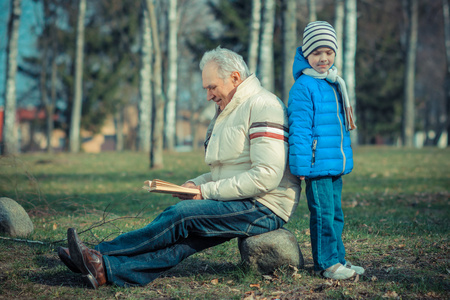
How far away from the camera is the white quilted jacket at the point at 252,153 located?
140 inches

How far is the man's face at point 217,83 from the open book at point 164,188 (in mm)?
795

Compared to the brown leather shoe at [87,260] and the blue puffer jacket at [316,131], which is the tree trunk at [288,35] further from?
the brown leather shoe at [87,260]

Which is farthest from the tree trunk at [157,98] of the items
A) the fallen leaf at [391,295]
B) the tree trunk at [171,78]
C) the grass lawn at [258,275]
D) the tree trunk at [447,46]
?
the tree trunk at [447,46]

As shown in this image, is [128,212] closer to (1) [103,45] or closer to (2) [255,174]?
(2) [255,174]

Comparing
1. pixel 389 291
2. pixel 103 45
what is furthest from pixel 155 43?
pixel 103 45

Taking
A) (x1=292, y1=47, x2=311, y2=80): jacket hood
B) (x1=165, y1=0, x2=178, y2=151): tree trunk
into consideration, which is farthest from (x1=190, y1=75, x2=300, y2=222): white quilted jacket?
(x1=165, y1=0, x2=178, y2=151): tree trunk

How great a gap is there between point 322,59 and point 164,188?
160cm

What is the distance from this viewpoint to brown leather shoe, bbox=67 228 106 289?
3.46m

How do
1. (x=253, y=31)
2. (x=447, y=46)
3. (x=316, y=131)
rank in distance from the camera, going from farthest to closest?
1. (x=447, y=46)
2. (x=253, y=31)
3. (x=316, y=131)

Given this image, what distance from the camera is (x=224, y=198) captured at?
3.65 m

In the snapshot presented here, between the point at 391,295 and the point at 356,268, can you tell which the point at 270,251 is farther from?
the point at 391,295

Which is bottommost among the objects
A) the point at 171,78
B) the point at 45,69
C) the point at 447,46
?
the point at 171,78

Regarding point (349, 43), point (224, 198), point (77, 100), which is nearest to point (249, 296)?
point (224, 198)

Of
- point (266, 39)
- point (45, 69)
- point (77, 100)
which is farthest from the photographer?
point (45, 69)
